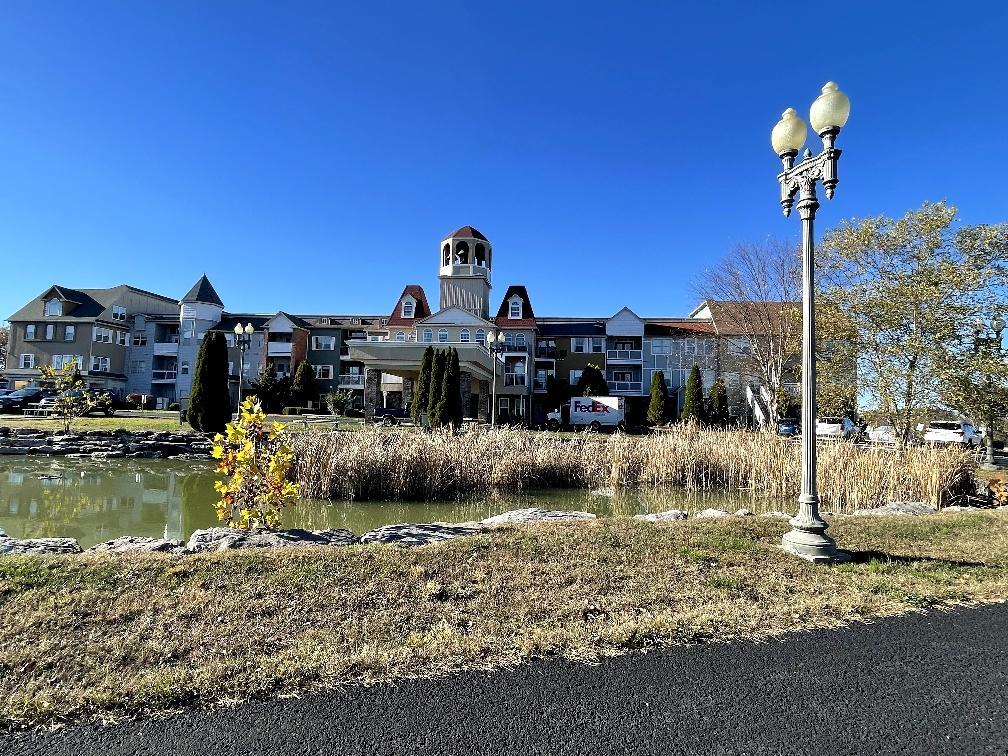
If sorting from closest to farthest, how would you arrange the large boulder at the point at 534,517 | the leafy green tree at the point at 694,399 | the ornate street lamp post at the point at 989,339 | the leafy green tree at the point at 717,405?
the large boulder at the point at 534,517 → the ornate street lamp post at the point at 989,339 → the leafy green tree at the point at 717,405 → the leafy green tree at the point at 694,399

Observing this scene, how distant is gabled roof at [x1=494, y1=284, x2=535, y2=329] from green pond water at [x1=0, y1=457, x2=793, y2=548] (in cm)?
3218

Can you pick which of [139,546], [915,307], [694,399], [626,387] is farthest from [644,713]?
[626,387]

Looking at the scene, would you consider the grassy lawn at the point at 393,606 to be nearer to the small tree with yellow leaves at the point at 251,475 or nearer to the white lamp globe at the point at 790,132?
the small tree with yellow leaves at the point at 251,475

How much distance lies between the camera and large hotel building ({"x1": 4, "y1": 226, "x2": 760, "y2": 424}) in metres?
43.0

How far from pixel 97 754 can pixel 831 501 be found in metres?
11.8

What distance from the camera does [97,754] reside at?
2.34m

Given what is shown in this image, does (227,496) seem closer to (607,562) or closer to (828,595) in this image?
(607,562)

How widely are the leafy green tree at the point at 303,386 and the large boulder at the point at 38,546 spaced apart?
132 feet

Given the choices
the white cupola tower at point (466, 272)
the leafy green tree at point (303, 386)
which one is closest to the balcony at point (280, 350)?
the leafy green tree at point (303, 386)

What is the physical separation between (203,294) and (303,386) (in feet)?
45.5

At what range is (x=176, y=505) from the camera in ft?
36.7

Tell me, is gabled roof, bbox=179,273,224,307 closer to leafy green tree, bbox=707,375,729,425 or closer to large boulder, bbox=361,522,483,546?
leafy green tree, bbox=707,375,729,425

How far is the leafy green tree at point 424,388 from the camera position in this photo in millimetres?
25078

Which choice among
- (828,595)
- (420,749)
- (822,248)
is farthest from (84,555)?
(822,248)
